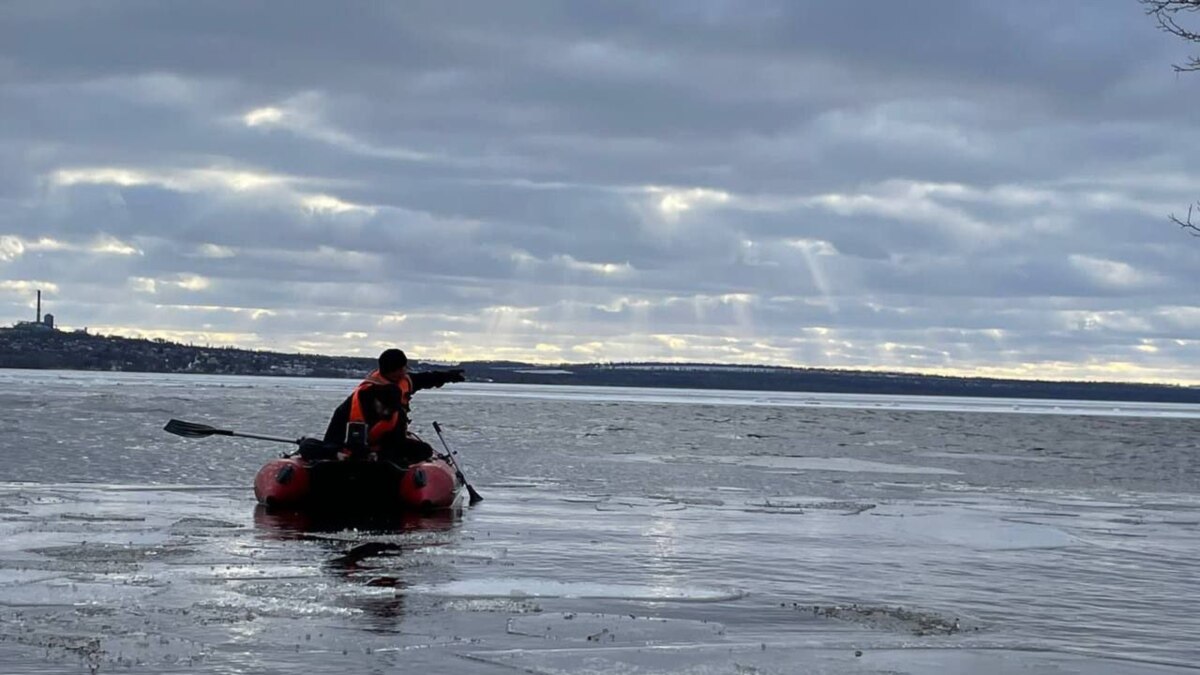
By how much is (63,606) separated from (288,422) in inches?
1947

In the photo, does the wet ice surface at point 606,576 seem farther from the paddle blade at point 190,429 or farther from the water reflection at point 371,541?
the paddle blade at point 190,429

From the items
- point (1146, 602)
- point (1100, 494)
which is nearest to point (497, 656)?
point (1146, 602)

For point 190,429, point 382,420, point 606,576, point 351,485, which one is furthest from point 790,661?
point 190,429

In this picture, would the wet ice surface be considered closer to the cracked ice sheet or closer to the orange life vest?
the cracked ice sheet

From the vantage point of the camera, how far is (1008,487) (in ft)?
115

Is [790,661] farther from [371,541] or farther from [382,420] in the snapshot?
[382,420]

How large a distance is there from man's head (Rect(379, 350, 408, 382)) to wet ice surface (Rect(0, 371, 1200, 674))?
7.68 ft

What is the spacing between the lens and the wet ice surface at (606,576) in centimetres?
1165

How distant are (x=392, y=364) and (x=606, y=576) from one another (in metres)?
8.33

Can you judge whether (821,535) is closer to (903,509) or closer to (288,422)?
(903,509)

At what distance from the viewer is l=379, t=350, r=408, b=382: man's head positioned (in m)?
23.8

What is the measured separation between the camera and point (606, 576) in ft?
53.6

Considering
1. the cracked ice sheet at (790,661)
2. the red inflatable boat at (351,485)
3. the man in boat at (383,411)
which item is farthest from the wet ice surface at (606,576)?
the man in boat at (383,411)

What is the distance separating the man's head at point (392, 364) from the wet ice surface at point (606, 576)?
2.34 metres
